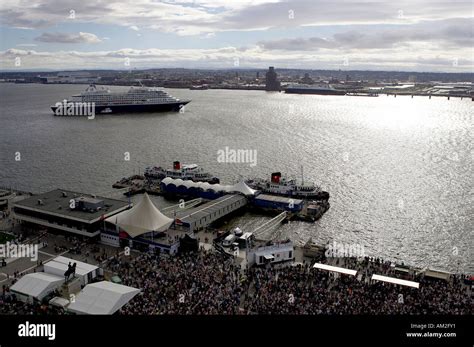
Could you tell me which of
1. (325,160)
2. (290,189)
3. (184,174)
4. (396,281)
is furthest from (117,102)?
(396,281)

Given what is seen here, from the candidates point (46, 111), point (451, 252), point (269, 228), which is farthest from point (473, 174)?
point (46, 111)

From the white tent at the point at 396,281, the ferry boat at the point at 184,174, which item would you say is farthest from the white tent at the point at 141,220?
the ferry boat at the point at 184,174

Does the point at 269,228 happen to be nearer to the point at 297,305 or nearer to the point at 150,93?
the point at 297,305

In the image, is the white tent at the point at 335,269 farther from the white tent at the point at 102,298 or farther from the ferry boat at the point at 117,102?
the ferry boat at the point at 117,102

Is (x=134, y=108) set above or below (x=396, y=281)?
above

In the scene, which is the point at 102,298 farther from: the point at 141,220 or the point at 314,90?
the point at 314,90

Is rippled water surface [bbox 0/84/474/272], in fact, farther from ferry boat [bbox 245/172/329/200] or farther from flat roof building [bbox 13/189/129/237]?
flat roof building [bbox 13/189/129/237]
